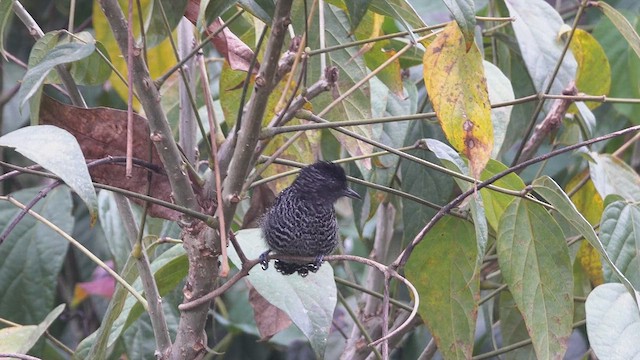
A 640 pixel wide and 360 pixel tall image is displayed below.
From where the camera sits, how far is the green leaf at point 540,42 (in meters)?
1.86

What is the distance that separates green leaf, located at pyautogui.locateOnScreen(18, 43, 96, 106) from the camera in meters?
1.18

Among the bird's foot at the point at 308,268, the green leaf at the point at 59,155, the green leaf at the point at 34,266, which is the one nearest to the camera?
the green leaf at the point at 59,155

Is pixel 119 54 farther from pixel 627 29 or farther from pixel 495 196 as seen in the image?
pixel 627 29

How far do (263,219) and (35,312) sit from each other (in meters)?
0.83

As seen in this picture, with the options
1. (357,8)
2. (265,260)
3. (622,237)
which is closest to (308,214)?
(265,260)

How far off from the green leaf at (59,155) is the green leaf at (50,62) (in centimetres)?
8

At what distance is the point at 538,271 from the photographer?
60.8 inches

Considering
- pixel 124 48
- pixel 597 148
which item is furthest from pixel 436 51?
pixel 597 148

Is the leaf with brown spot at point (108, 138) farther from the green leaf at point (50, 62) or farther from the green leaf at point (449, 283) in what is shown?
the green leaf at point (449, 283)

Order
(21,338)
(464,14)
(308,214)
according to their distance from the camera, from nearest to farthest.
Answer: (464,14) < (21,338) < (308,214)

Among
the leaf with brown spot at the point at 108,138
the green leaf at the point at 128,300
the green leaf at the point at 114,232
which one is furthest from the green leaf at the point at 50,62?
the green leaf at the point at 114,232

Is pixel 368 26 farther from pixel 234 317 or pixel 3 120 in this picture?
pixel 3 120

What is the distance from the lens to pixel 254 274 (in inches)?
62.3

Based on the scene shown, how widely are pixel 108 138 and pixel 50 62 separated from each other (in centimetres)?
37
